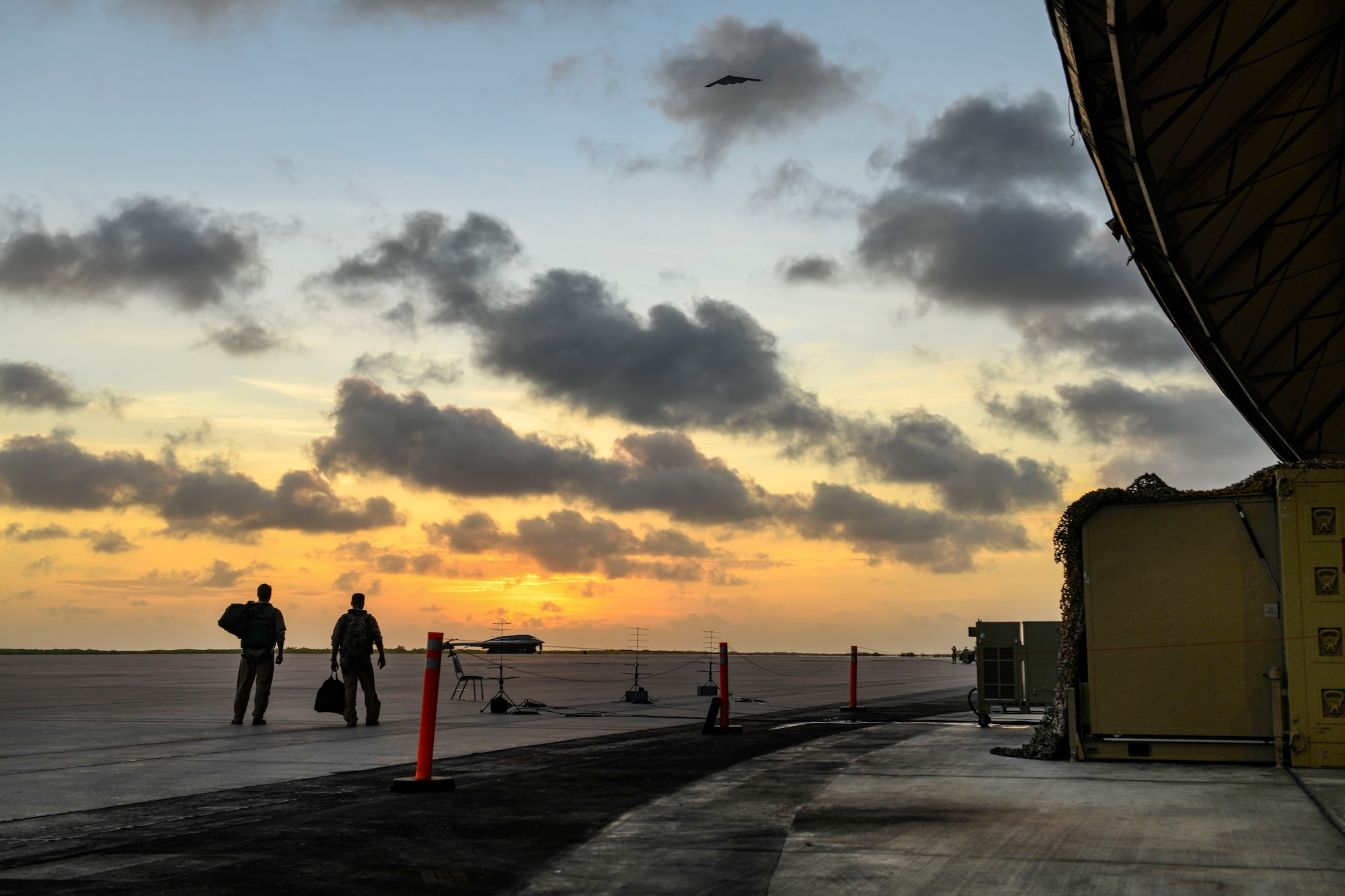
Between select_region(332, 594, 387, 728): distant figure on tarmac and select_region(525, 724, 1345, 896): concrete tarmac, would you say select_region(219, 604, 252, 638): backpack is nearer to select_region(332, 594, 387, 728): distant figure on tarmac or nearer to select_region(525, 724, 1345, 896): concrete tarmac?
select_region(332, 594, 387, 728): distant figure on tarmac

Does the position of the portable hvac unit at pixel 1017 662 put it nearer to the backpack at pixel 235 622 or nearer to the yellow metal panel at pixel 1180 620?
the yellow metal panel at pixel 1180 620

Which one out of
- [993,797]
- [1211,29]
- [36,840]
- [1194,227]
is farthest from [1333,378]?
[36,840]

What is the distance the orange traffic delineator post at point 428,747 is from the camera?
8.89m

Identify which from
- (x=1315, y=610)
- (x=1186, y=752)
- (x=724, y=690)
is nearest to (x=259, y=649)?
(x=724, y=690)

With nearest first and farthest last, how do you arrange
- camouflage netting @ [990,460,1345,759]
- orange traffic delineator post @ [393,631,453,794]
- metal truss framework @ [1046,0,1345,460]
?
orange traffic delineator post @ [393,631,453,794] < camouflage netting @ [990,460,1345,759] < metal truss framework @ [1046,0,1345,460]

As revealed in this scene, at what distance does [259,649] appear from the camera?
1656 centimetres

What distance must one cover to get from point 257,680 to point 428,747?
8847 millimetres

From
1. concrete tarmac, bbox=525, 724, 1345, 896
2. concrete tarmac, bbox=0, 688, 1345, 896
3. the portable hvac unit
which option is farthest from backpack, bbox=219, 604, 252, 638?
the portable hvac unit

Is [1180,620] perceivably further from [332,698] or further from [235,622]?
[235,622]

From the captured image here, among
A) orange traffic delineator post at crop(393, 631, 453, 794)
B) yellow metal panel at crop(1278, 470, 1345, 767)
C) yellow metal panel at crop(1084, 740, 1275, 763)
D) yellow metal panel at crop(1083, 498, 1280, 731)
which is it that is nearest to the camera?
orange traffic delineator post at crop(393, 631, 453, 794)

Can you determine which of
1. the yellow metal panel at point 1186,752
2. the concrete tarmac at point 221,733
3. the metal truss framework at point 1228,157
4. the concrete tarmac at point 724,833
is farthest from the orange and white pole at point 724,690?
the metal truss framework at point 1228,157

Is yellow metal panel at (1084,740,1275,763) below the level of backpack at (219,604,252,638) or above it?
below

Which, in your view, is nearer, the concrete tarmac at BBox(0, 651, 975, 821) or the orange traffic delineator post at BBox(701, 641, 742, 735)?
the concrete tarmac at BBox(0, 651, 975, 821)

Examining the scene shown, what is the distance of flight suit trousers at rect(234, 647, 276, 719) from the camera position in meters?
16.5
